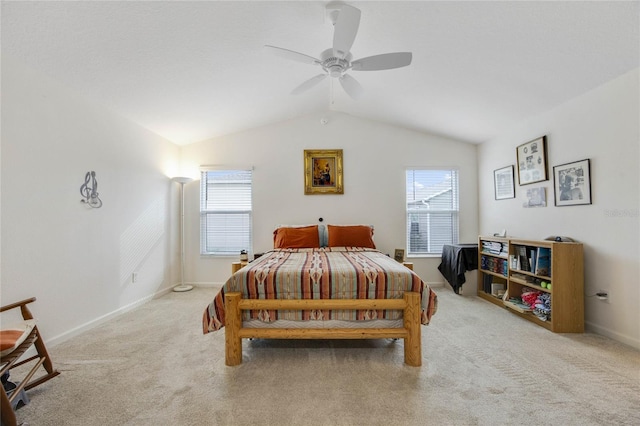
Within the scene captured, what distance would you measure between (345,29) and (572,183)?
268cm

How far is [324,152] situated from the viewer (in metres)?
4.30

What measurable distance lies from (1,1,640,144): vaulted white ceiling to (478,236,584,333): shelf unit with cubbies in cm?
153

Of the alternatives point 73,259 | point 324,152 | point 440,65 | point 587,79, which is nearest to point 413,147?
point 324,152

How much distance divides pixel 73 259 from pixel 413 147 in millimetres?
4506

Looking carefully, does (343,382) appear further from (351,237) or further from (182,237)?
(182,237)

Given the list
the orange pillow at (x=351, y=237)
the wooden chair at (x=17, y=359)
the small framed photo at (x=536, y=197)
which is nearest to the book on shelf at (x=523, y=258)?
the small framed photo at (x=536, y=197)

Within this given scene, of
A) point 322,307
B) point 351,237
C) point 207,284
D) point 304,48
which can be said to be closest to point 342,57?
point 304,48

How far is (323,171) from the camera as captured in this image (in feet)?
14.1

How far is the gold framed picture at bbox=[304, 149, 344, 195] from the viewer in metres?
4.27

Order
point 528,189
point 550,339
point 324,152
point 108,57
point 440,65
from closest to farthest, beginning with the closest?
point 108,57, point 550,339, point 440,65, point 528,189, point 324,152

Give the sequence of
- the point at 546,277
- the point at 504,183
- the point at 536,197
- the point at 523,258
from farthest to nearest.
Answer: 1. the point at 504,183
2. the point at 536,197
3. the point at 523,258
4. the point at 546,277

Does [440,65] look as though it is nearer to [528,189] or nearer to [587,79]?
[587,79]

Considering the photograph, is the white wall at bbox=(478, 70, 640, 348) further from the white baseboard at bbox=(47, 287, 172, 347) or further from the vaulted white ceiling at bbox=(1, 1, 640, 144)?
the white baseboard at bbox=(47, 287, 172, 347)

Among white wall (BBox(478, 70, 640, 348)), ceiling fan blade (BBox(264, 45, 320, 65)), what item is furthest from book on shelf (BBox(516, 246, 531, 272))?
ceiling fan blade (BBox(264, 45, 320, 65))
